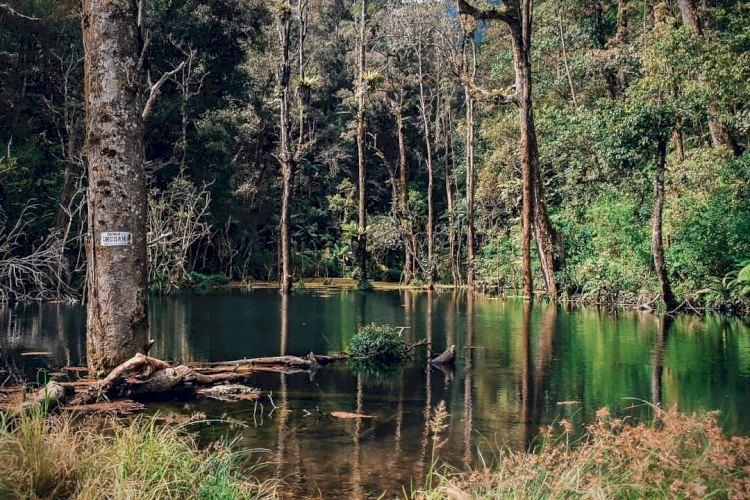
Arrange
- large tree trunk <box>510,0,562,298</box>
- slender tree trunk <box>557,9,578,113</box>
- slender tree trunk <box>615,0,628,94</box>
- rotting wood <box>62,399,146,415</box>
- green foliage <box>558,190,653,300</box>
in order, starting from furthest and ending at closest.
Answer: slender tree trunk <box>557,9,578,113</box>, slender tree trunk <box>615,0,628,94</box>, large tree trunk <box>510,0,562,298</box>, green foliage <box>558,190,653,300</box>, rotting wood <box>62,399,146,415</box>

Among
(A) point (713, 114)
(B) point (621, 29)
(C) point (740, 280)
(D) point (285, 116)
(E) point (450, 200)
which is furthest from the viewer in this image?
(E) point (450, 200)

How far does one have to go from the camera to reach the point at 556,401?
8.05 m

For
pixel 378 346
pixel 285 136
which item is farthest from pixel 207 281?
pixel 378 346

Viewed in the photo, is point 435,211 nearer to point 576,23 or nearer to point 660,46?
point 576,23

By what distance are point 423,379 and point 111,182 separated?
4653 millimetres

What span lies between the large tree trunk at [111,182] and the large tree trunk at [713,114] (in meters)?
16.4

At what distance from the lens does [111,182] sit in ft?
25.6

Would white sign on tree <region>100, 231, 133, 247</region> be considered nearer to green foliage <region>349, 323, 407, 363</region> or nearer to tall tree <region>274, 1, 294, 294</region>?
green foliage <region>349, 323, 407, 363</region>

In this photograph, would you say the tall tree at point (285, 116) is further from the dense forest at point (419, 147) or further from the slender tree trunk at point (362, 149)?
the slender tree trunk at point (362, 149)

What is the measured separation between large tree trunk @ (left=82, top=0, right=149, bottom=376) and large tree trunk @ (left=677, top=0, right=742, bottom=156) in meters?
16.4

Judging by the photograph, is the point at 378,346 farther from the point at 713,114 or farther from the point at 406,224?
the point at 406,224

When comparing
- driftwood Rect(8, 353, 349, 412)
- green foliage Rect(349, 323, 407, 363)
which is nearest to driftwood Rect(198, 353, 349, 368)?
driftwood Rect(8, 353, 349, 412)

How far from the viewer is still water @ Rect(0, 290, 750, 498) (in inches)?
238

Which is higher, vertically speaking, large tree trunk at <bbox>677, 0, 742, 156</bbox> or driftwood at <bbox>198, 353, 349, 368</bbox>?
large tree trunk at <bbox>677, 0, 742, 156</bbox>
